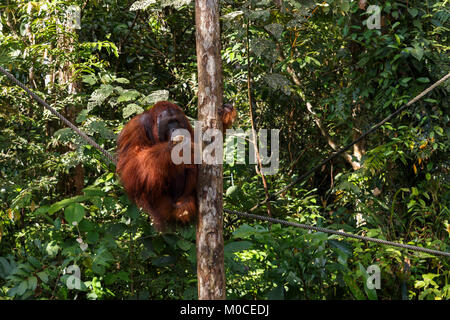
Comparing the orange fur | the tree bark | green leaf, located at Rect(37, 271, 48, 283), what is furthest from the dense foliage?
the tree bark

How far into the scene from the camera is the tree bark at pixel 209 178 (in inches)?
82.4

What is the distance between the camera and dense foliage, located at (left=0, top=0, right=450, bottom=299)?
282cm

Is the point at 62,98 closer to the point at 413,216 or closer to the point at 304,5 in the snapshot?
the point at 304,5

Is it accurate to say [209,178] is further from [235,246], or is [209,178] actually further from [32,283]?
[32,283]

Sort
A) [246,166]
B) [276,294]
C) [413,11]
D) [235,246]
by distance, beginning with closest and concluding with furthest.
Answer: [235,246] < [276,294] < [413,11] < [246,166]

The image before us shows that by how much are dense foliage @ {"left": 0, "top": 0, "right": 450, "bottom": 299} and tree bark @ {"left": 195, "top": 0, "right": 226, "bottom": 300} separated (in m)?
0.52

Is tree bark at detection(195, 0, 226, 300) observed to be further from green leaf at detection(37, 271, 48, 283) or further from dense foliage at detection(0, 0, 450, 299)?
green leaf at detection(37, 271, 48, 283)

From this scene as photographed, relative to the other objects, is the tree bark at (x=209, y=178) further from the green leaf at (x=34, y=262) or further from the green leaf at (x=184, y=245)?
the green leaf at (x=34, y=262)

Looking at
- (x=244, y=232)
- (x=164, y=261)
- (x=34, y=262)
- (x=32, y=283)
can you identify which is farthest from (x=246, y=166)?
(x=32, y=283)

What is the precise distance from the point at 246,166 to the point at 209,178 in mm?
1965

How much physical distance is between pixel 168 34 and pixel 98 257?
10.4 feet

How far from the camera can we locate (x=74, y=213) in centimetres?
254

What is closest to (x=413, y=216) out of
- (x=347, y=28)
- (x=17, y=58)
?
(x=347, y=28)
